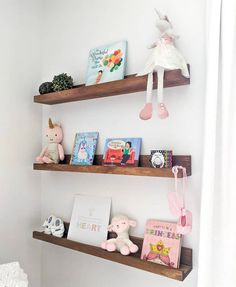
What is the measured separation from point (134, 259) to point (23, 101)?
47.6 inches

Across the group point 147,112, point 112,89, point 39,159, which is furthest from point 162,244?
point 39,159

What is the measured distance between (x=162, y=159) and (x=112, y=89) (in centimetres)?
44

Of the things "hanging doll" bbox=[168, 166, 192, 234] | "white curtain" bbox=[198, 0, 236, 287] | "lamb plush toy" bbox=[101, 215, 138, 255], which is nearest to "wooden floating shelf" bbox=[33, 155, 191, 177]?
"hanging doll" bbox=[168, 166, 192, 234]

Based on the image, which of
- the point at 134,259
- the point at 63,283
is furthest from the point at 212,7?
the point at 63,283

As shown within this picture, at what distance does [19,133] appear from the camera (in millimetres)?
1745

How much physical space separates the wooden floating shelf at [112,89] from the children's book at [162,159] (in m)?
0.32

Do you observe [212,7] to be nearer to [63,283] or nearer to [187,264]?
[187,264]

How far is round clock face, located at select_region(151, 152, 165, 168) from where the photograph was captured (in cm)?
125

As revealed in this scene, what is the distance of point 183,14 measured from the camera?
1288 millimetres

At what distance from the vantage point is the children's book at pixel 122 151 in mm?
1383

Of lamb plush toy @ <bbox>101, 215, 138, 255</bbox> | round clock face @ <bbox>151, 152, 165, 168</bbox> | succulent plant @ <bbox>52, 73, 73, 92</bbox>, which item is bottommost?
lamb plush toy @ <bbox>101, 215, 138, 255</bbox>

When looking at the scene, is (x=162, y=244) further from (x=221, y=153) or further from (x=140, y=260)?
(x=221, y=153)

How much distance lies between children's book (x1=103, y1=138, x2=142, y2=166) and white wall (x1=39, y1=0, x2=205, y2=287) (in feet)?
0.14

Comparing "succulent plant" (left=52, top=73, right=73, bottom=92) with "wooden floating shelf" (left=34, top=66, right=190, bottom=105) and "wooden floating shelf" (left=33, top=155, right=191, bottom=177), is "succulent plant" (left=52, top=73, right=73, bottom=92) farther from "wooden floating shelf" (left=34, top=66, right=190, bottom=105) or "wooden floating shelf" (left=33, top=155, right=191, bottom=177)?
"wooden floating shelf" (left=33, top=155, right=191, bottom=177)
